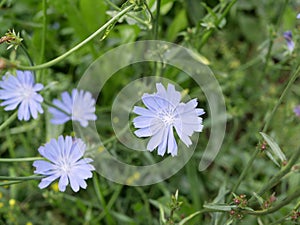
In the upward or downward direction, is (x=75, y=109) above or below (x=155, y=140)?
above

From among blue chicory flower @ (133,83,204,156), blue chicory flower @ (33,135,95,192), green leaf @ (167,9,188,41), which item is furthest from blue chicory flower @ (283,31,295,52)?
blue chicory flower @ (33,135,95,192)

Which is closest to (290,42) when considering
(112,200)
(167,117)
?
(167,117)

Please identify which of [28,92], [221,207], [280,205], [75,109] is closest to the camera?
[280,205]

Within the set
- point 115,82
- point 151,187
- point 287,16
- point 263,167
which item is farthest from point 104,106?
point 287,16

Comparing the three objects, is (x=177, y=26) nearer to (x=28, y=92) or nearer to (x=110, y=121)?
(x=110, y=121)

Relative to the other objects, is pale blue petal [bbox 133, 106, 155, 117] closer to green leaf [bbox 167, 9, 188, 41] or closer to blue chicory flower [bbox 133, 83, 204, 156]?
blue chicory flower [bbox 133, 83, 204, 156]

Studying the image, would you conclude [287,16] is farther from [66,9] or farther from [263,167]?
[66,9]

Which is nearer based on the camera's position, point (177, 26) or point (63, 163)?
point (63, 163)
